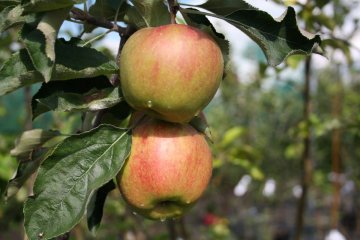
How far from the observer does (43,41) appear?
721 millimetres

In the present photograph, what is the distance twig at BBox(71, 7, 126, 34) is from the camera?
88 cm

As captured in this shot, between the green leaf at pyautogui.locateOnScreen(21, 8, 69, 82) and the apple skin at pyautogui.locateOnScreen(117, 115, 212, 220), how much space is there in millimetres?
229

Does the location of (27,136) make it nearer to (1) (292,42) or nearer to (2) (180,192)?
(2) (180,192)

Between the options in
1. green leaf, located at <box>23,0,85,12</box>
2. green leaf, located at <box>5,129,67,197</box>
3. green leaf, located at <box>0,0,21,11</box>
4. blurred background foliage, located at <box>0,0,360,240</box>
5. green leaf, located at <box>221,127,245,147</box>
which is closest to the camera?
green leaf, located at <box>23,0,85,12</box>

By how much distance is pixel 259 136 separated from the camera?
7965 mm

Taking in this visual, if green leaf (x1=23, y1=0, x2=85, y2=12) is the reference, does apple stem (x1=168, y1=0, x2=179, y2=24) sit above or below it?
below

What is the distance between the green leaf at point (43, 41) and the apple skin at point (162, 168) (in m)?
0.23

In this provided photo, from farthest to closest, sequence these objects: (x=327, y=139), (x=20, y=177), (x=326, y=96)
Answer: (x=326, y=96) < (x=327, y=139) < (x=20, y=177)

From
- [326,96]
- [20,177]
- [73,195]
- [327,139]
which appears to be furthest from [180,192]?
[326,96]

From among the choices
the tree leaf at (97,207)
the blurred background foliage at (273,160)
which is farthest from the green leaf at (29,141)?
the blurred background foliage at (273,160)

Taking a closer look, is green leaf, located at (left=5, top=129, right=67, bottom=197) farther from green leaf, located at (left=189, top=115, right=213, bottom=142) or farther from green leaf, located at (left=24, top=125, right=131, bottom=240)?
green leaf, located at (left=189, top=115, right=213, bottom=142)

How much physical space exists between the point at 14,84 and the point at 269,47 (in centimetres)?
40

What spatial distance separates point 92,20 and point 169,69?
204mm

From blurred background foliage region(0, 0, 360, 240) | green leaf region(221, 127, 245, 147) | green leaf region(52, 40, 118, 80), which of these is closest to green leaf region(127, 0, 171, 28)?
green leaf region(52, 40, 118, 80)
